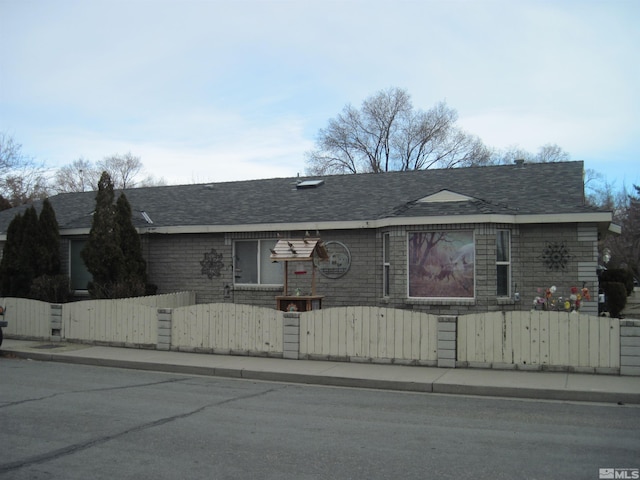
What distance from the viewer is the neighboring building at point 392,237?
14953 millimetres

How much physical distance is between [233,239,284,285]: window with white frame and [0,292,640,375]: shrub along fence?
3570 millimetres

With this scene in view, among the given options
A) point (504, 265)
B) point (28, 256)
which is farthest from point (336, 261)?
point (28, 256)

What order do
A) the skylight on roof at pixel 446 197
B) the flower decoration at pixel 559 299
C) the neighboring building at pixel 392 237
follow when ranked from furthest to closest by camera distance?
the skylight on roof at pixel 446 197, the neighboring building at pixel 392 237, the flower decoration at pixel 559 299

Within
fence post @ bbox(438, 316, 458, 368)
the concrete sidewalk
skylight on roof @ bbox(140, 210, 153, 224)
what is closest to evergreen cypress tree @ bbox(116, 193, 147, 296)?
skylight on roof @ bbox(140, 210, 153, 224)

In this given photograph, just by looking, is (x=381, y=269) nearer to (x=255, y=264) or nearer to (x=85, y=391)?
(x=255, y=264)

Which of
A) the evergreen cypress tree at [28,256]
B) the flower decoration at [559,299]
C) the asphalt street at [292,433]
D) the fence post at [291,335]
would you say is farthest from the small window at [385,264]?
A: the evergreen cypress tree at [28,256]

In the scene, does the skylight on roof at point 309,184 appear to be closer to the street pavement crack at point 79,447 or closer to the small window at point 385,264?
the small window at point 385,264

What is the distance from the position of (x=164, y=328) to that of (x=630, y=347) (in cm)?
926

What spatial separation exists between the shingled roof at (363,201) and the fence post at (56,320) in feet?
13.9

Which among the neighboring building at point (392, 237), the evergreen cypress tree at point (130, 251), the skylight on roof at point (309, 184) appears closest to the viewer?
the neighboring building at point (392, 237)

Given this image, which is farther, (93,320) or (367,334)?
(93,320)

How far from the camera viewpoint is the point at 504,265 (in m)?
15.2

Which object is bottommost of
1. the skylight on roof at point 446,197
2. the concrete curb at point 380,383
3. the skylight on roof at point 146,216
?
the concrete curb at point 380,383

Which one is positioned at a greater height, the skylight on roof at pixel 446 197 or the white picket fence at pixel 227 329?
the skylight on roof at pixel 446 197
